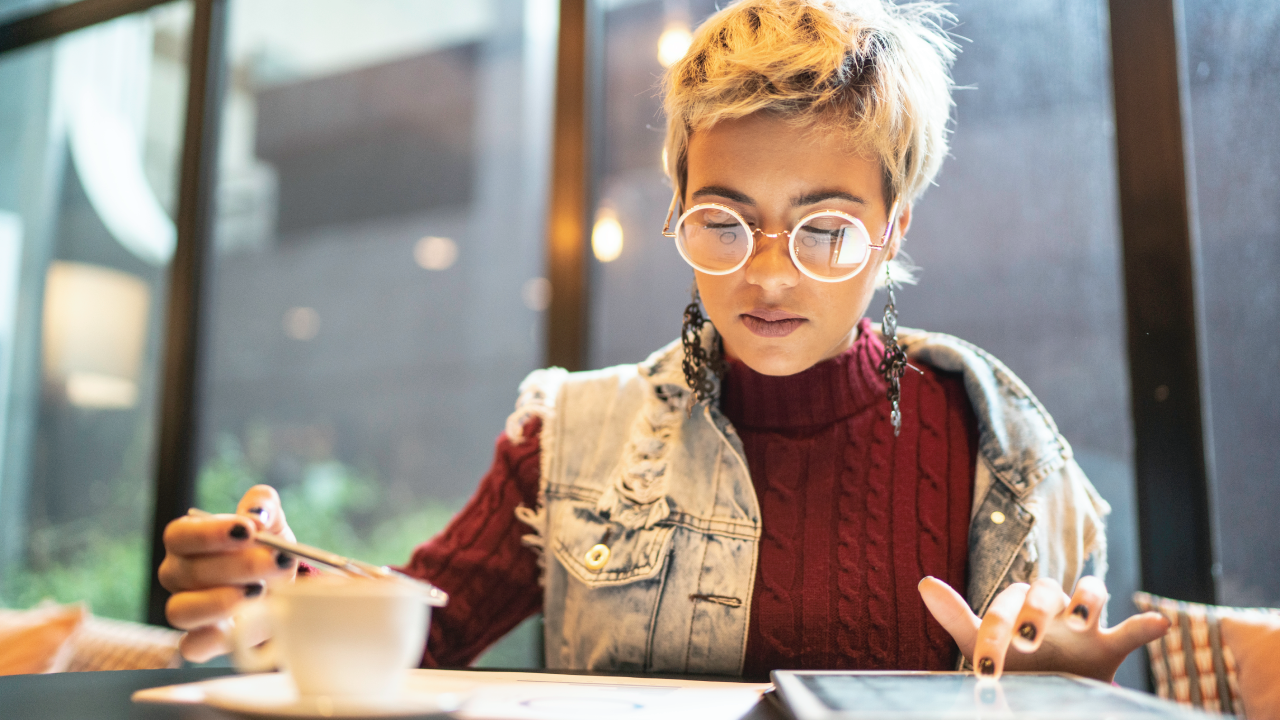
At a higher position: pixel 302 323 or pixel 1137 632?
pixel 302 323

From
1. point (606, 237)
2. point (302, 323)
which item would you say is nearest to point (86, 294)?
point (302, 323)

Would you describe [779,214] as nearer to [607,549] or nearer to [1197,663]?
[607,549]

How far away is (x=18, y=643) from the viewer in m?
1.70

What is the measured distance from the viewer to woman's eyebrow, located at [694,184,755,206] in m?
0.97

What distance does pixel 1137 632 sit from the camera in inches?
27.8

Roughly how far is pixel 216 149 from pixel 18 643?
149 cm

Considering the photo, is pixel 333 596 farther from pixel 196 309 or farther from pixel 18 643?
pixel 196 309

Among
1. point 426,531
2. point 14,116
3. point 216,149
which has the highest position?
point 14,116

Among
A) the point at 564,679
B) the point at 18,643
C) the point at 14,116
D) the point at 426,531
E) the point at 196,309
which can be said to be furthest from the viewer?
the point at 14,116

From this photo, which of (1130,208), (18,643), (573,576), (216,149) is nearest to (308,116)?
(216,149)

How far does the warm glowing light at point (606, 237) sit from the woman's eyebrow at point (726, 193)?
1.01 meters

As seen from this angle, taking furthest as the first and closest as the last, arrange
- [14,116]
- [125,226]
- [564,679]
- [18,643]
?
[14,116], [125,226], [18,643], [564,679]

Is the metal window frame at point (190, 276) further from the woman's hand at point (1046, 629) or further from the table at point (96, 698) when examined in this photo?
the woman's hand at point (1046, 629)

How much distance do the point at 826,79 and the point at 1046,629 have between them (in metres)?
0.62
